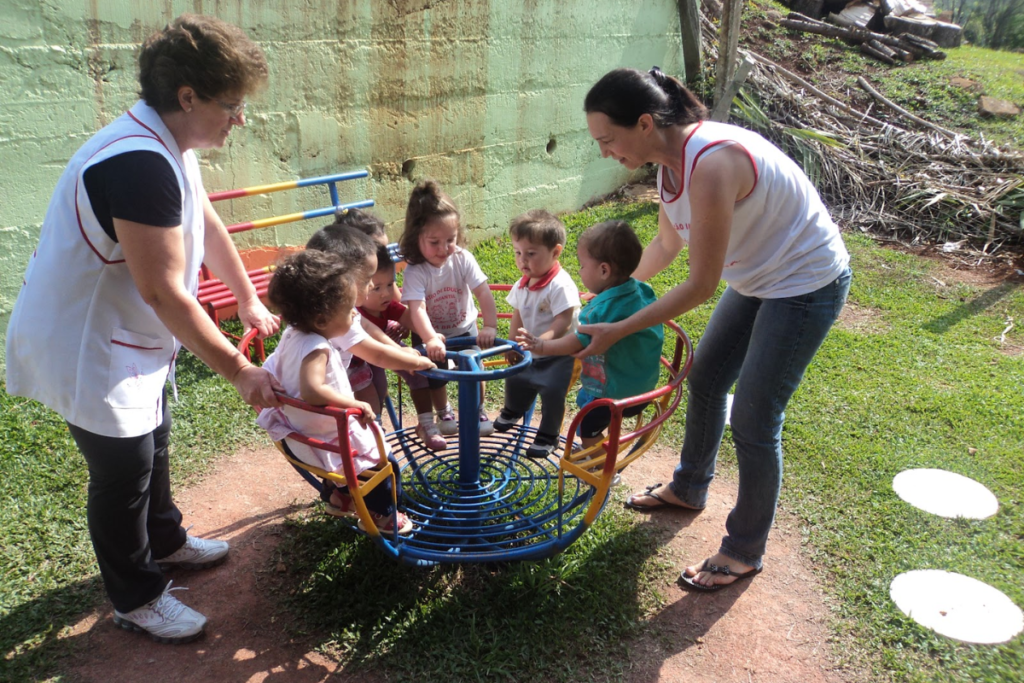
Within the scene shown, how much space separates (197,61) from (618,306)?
1.59 metres

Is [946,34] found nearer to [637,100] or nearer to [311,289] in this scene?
[637,100]

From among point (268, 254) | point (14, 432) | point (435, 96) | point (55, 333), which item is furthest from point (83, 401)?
point (435, 96)

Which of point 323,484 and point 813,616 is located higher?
point 323,484

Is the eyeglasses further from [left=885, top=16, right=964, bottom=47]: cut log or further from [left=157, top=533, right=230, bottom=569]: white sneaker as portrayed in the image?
[left=885, top=16, right=964, bottom=47]: cut log

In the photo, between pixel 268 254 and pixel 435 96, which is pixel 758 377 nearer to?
pixel 268 254

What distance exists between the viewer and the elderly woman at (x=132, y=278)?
2.05 meters

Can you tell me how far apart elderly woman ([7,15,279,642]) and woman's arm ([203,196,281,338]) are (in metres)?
0.21

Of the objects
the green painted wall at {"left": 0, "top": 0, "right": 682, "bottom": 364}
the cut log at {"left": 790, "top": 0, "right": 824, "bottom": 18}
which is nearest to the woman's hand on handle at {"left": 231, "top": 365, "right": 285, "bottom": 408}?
the green painted wall at {"left": 0, "top": 0, "right": 682, "bottom": 364}

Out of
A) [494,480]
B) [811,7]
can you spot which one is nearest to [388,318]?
[494,480]

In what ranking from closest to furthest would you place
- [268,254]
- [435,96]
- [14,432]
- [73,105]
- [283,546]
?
[283,546] < [14,432] < [73,105] < [268,254] < [435,96]

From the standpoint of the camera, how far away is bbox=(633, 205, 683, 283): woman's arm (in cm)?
291

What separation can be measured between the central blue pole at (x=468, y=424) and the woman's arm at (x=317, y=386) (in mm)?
424

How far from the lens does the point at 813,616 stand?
2889 mm

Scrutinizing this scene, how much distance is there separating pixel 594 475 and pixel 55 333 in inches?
65.4
